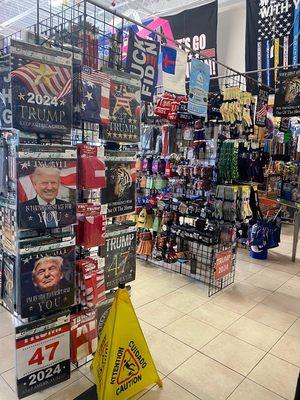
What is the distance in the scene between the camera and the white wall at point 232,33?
6.54 metres

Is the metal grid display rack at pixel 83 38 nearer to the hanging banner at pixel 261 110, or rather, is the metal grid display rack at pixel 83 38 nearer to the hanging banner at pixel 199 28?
the hanging banner at pixel 261 110

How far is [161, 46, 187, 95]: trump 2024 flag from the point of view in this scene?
320 centimetres

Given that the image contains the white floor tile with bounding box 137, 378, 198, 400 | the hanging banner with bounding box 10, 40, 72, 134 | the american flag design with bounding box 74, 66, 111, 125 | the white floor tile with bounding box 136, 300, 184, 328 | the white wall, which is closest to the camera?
the hanging banner with bounding box 10, 40, 72, 134

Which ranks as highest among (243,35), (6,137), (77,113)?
(243,35)

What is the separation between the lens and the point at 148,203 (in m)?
4.53

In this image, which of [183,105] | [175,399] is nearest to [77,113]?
[175,399]

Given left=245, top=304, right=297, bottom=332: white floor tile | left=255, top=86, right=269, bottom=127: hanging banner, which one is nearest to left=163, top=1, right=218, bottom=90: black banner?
left=255, top=86, right=269, bottom=127: hanging banner

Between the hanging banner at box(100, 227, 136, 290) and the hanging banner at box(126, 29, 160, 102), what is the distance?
1321 millimetres

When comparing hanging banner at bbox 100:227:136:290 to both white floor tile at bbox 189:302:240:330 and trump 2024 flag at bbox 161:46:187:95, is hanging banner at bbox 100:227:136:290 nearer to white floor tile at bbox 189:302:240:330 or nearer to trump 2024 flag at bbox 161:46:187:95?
white floor tile at bbox 189:302:240:330

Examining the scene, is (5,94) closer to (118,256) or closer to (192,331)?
(118,256)

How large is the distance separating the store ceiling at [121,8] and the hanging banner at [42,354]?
6549 millimetres

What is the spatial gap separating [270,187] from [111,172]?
407 centimetres

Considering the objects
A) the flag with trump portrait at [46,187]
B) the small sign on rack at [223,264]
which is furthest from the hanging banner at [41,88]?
the small sign on rack at [223,264]

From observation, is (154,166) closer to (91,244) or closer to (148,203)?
(148,203)
